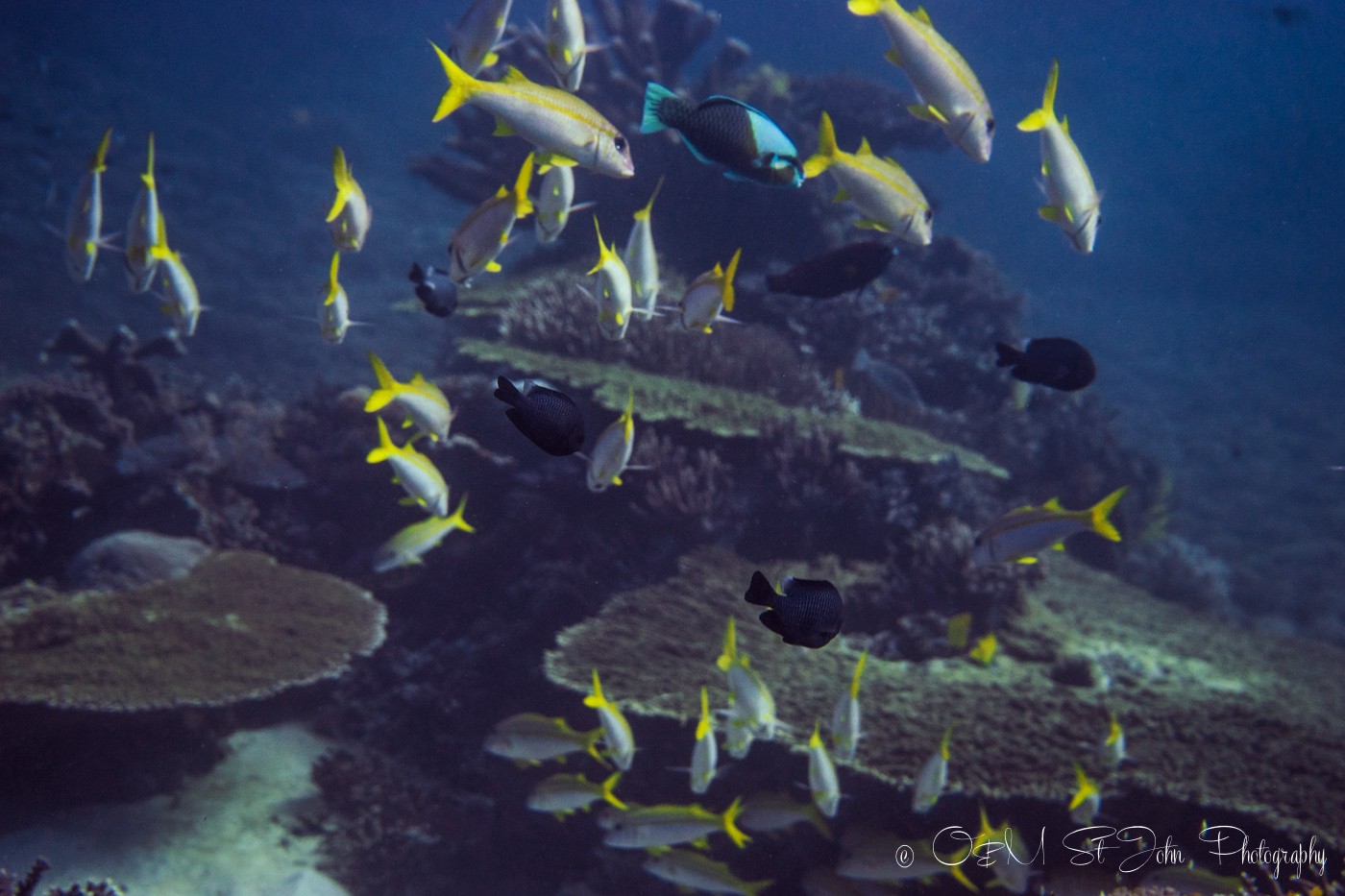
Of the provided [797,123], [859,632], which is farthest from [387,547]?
[797,123]

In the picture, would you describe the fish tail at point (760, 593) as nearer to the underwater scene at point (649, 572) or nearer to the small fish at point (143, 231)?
the underwater scene at point (649, 572)

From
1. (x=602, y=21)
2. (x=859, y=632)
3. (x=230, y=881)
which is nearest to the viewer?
(x=230, y=881)

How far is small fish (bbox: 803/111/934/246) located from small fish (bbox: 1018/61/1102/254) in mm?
459

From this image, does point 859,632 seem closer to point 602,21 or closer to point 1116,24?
point 602,21

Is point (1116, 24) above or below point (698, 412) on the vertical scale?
above

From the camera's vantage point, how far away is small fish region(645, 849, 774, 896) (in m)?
3.26

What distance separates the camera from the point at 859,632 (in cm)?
525

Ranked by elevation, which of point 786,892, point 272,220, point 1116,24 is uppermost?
point 1116,24

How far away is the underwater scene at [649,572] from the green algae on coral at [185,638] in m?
0.03

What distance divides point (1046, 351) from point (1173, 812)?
273 centimetres

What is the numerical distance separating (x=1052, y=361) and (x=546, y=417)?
2.43 metres

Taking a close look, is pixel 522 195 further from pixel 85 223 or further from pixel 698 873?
pixel 698 873

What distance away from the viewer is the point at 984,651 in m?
4.61

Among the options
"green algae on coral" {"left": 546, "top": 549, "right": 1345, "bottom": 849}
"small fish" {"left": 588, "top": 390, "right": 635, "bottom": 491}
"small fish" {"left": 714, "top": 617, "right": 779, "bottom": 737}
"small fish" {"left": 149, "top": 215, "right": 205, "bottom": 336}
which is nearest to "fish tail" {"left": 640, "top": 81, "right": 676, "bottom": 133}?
"small fish" {"left": 588, "top": 390, "right": 635, "bottom": 491}
